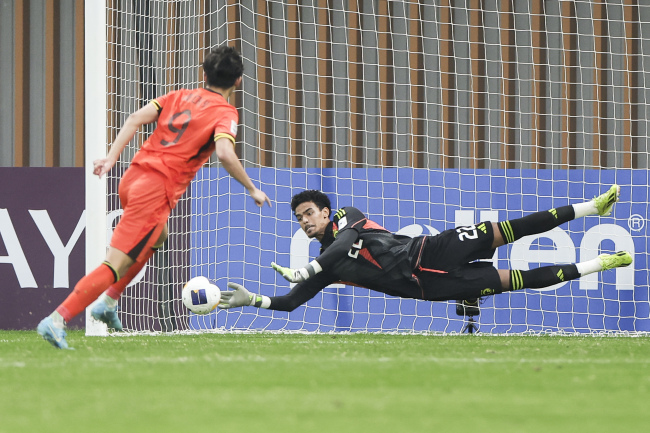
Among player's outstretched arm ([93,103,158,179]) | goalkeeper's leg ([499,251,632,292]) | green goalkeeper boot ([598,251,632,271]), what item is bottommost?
goalkeeper's leg ([499,251,632,292])

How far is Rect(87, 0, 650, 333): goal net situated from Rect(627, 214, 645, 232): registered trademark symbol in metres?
0.02

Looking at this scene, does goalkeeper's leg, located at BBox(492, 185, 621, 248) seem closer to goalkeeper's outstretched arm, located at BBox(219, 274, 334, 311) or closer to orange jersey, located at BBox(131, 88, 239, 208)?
goalkeeper's outstretched arm, located at BBox(219, 274, 334, 311)

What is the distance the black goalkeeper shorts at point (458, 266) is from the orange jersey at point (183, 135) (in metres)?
2.32

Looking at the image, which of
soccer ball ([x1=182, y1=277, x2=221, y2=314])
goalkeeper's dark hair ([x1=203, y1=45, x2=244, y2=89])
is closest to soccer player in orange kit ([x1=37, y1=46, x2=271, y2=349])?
goalkeeper's dark hair ([x1=203, y1=45, x2=244, y2=89])

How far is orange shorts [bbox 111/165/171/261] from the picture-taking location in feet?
16.8

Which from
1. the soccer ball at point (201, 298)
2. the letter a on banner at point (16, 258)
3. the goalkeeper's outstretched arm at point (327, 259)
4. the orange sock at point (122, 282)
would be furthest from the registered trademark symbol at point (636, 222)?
the letter a on banner at point (16, 258)

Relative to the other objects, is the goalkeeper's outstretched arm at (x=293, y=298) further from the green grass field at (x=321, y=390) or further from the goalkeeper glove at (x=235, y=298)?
the green grass field at (x=321, y=390)

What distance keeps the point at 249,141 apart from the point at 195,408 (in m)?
8.06

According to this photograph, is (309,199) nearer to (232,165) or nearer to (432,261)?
(432,261)

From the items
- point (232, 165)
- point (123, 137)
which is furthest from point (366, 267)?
point (123, 137)

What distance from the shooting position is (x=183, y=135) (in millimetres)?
5371

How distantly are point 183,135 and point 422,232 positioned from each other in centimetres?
373

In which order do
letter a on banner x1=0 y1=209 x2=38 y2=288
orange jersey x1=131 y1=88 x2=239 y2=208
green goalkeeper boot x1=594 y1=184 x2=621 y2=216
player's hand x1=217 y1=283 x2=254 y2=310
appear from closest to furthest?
1. orange jersey x1=131 y1=88 x2=239 y2=208
2. player's hand x1=217 y1=283 x2=254 y2=310
3. green goalkeeper boot x1=594 y1=184 x2=621 y2=216
4. letter a on banner x1=0 y1=209 x2=38 y2=288

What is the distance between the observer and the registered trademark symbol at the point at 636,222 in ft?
27.9
